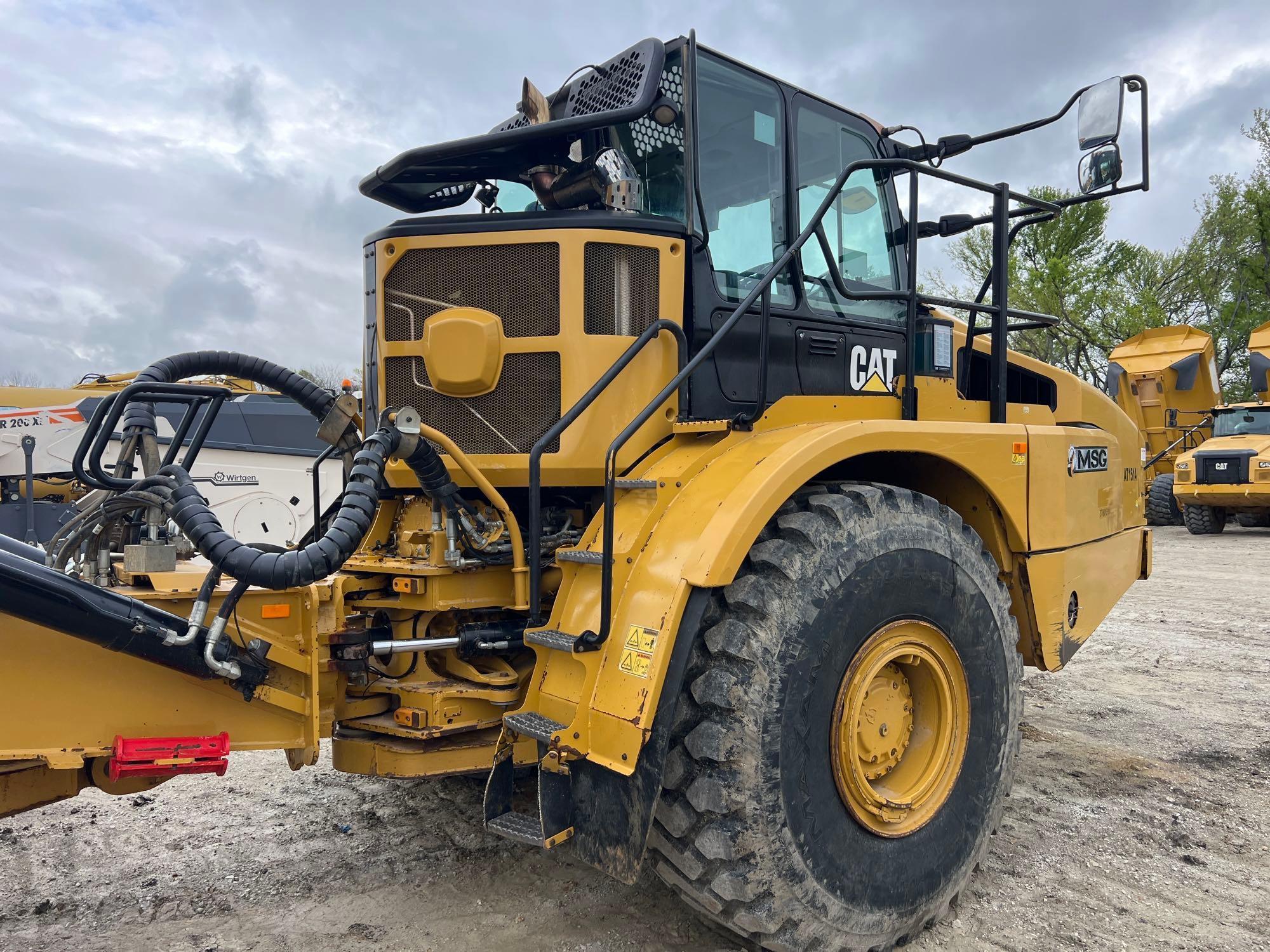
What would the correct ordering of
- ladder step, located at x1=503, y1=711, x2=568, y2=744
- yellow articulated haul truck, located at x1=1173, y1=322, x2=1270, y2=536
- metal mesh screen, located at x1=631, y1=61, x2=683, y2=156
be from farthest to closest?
yellow articulated haul truck, located at x1=1173, y1=322, x2=1270, y2=536 < metal mesh screen, located at x1=631, y1=61, x2=683, y2=156 < ladder step, located at x1=503, y1=711, x2=568, y2=744

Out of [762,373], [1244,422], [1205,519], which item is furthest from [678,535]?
[1244,422]

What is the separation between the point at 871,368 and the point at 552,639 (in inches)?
73.7

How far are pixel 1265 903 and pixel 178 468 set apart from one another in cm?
384

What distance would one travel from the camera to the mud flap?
8.18 feet

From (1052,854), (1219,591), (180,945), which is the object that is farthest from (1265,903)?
(1219,591)

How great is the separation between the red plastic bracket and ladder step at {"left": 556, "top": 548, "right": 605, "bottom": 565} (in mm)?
1097

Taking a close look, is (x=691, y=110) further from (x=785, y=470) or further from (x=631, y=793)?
(x=631, y=793)

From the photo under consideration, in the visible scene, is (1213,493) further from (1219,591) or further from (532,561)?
(532,561)

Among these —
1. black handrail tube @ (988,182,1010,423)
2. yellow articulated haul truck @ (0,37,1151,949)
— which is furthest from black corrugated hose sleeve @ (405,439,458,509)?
black handrail tube @ (988,182,1010,423)

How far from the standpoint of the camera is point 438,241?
10.4ft

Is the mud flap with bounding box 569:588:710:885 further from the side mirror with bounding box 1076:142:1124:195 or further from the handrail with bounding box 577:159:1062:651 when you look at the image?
the side mirror with bounding box 1076:142:1124:195

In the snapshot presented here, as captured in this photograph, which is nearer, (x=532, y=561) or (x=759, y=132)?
(x=532, y=561)

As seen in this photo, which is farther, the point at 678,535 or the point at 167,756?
the point at 678,535

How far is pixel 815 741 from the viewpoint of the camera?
2.69m
